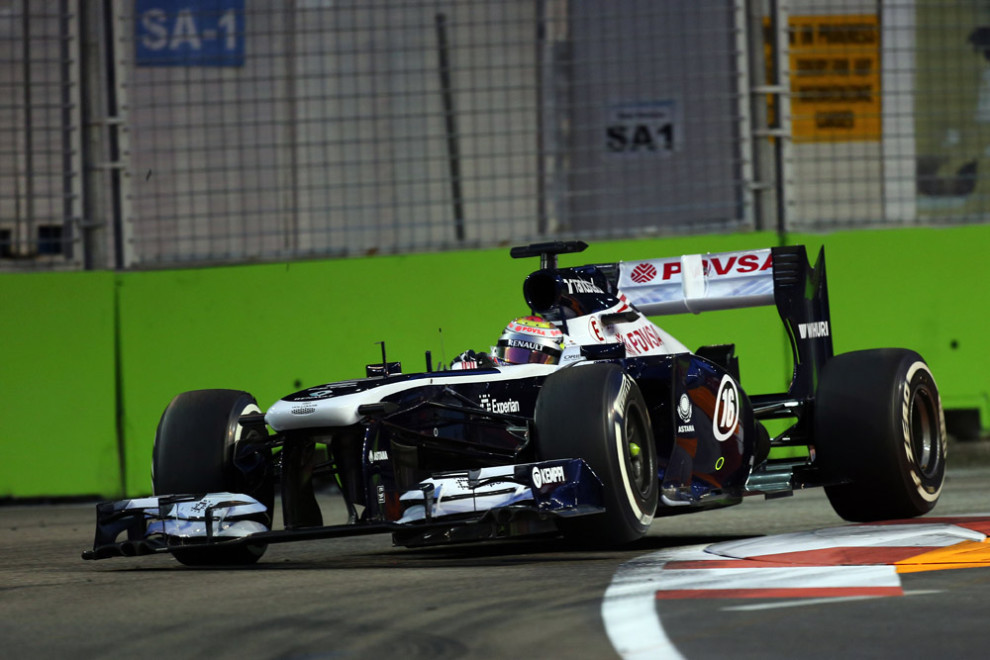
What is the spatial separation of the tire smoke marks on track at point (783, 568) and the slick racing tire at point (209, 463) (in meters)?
1.81

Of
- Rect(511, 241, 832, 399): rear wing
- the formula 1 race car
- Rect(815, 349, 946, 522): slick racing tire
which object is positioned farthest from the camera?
Rect(511, 241, 832, 399): rear wing

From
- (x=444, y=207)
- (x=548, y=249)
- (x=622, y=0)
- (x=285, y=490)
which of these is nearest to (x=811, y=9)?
(x=622, y=0)

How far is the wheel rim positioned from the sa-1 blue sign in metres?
5.36

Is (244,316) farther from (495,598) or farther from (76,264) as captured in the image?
(495,598)

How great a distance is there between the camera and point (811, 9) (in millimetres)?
10844

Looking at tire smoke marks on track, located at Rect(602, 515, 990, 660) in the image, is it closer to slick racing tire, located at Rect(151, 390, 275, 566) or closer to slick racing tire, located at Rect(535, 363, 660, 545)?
slick racing tire, located at Rect(535, 363, 660, 545)

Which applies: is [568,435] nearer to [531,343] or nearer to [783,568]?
[783,568]

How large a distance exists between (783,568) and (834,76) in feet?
20.4

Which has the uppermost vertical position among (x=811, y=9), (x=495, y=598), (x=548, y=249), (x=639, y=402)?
(x=811, y=9)

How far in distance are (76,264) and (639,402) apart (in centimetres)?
582

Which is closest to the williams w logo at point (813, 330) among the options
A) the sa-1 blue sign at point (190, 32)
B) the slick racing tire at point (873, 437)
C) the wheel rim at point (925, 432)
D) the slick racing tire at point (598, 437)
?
the slick racing tire at point (873, 437)

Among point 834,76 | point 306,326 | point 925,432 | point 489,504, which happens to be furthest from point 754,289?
point 306,326

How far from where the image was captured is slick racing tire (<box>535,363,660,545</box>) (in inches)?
239

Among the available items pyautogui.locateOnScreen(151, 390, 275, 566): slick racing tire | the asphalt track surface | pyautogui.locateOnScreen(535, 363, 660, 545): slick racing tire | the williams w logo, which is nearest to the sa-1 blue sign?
pyautogui.locateOnScreen(151, 390, 275, 566): slick racing tire
